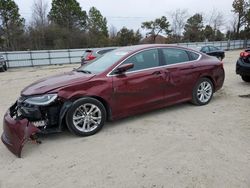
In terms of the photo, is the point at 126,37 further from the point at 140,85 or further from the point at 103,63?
the point at 140,85

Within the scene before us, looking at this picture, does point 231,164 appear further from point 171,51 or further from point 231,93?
point 231,93

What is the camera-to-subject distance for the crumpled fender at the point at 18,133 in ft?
12.8

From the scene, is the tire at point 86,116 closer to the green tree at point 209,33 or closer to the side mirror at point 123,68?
the side mirror at point 123,68

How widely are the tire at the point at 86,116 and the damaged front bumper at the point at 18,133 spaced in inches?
23.3

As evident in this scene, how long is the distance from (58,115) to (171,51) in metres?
2.80

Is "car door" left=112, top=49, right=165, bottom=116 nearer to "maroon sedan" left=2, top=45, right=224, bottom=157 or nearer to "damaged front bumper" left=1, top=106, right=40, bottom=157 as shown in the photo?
"maroon sedan" left=2, top=45, right=224, bottom=157

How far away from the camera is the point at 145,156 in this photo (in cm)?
370

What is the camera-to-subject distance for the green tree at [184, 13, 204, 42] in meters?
49.8

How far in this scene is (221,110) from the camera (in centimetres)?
562

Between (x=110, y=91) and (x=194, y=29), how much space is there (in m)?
49.5

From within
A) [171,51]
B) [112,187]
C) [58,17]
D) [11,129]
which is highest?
[58,17]

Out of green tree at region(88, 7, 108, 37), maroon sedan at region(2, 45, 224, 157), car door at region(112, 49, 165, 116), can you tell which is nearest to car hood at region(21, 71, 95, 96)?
maroon sedan at region(2, 45, 224, 157)

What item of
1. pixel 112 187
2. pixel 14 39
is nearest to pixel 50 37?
pixel 14 39

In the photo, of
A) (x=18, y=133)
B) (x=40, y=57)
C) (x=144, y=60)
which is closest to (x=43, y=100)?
(x=18, y=133)
